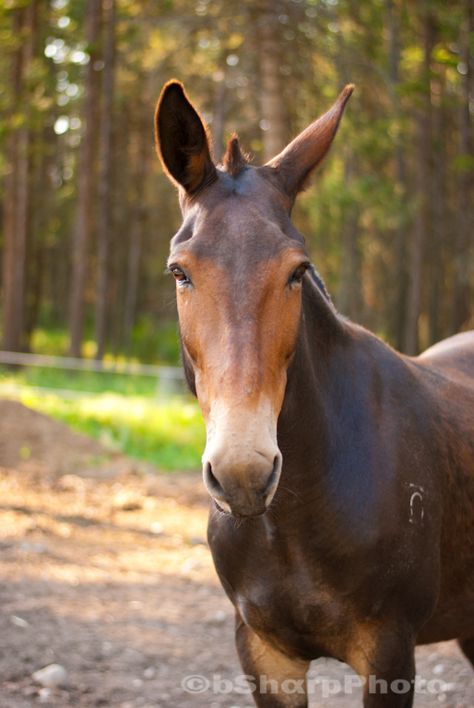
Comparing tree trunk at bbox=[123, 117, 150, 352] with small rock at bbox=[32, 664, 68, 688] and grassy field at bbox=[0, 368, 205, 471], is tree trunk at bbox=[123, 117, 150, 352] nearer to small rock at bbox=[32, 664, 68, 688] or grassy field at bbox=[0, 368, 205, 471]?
grassy field at bbox=[0, 368, 205, 471]

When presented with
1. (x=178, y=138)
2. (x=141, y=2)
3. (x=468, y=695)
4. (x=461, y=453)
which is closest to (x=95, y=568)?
(x=468, y=695)

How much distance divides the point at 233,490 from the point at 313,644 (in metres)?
1.14

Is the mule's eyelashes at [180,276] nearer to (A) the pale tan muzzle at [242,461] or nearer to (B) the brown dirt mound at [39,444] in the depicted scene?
A: (A) the pale tan muzzle at [242,461]

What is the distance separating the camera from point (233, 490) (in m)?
2.52

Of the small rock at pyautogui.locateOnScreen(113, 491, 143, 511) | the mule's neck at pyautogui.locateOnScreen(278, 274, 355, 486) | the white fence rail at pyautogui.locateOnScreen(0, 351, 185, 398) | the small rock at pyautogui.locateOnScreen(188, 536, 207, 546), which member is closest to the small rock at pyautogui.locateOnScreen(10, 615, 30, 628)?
the small rock at pyautogui.locateOnScreen(188, 536, 207, 546)

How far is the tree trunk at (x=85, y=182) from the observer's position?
20.3 meters

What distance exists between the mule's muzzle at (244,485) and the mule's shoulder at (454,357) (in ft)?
6.75

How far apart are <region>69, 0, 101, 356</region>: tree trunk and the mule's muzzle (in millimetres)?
18938

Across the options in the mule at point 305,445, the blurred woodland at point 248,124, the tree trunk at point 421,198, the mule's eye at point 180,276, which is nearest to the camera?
the mule at point 305,445

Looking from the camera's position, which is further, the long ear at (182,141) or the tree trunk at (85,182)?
the tree trunk at (85,182)

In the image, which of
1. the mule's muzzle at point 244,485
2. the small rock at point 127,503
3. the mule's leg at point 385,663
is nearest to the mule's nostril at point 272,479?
the mule's muzzle at point 244,485

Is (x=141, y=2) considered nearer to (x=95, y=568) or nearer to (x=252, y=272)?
(x=95, y=568)

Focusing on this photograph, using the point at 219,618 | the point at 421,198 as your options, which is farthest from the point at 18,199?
the point at 219,618

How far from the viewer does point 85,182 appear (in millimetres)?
21422
